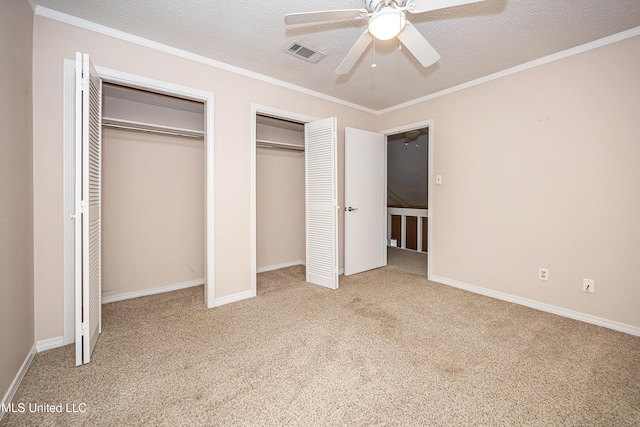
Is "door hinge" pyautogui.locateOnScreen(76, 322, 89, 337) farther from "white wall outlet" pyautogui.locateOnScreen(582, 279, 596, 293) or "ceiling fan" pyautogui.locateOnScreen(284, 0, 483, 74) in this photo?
"white wall outlet" pyautogui.locateOnScreen(582, 279, 596, 293)

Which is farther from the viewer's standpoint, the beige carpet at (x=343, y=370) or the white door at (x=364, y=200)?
the white door at (x=364, y=200)

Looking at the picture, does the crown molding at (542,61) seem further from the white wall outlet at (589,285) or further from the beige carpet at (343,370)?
the beige carpet at (343,370)

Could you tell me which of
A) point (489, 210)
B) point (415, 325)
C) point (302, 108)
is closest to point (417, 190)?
point (489, 210)

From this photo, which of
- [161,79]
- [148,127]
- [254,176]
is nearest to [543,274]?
[254,176]

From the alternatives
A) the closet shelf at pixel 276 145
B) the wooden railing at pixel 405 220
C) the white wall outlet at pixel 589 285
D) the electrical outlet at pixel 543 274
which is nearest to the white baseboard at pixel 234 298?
the closet shelf at pixel 276 145

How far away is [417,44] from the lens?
190 cm

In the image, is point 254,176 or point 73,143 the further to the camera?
point 254,176

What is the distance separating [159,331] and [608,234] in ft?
13.1

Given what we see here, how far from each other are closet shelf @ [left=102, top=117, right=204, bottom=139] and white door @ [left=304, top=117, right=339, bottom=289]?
143 centimetres

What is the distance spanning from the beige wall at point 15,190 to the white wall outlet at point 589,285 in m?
4.28

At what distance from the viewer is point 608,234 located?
2430 millimetres

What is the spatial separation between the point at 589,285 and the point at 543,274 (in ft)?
1.12

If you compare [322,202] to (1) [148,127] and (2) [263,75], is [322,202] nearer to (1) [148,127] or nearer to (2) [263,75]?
(2) [263,75]

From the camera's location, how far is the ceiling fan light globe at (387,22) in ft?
5.22
